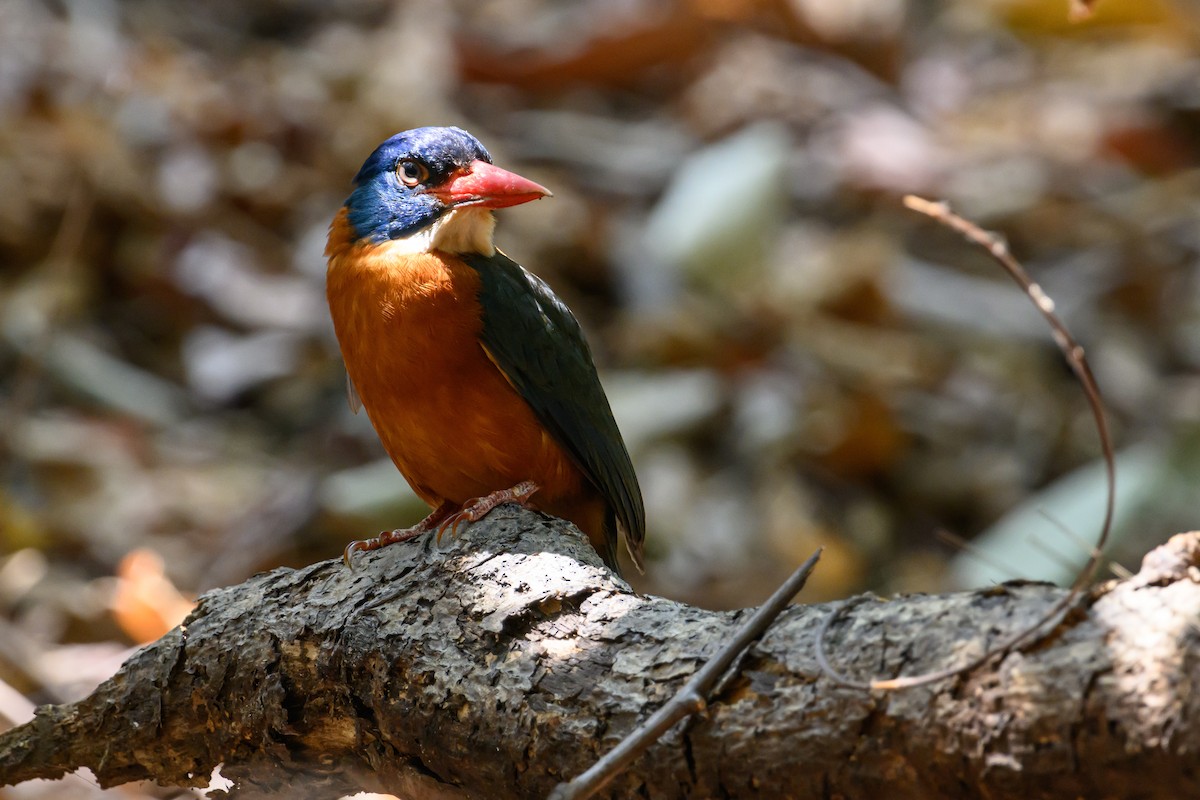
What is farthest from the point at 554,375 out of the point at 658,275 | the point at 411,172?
the point at 658,275

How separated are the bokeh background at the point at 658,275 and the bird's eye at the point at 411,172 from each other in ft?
5.15

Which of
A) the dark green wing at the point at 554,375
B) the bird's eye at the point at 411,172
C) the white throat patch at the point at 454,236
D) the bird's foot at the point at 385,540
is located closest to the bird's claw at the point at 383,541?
the bird's foot at the point at 385,540

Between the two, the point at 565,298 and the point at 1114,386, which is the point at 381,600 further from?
the point at 1114,386

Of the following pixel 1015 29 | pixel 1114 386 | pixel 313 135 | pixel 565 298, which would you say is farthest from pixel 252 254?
pixel 1015 29

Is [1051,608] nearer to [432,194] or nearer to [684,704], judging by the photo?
[684,704]

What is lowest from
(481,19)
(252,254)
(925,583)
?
(925,583)

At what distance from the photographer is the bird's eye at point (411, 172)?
3633 mm

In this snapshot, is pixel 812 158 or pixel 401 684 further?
pixel 812 158

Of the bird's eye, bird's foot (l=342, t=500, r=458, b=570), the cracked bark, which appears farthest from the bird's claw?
the bird's eye

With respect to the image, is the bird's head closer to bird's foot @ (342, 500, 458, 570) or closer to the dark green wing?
the dark green wing

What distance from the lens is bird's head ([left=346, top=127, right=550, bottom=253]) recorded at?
352 cm

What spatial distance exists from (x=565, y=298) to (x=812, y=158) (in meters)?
2.67

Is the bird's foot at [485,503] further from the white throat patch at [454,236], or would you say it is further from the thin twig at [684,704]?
the thin twig at [684,704]

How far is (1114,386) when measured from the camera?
24.7ft
